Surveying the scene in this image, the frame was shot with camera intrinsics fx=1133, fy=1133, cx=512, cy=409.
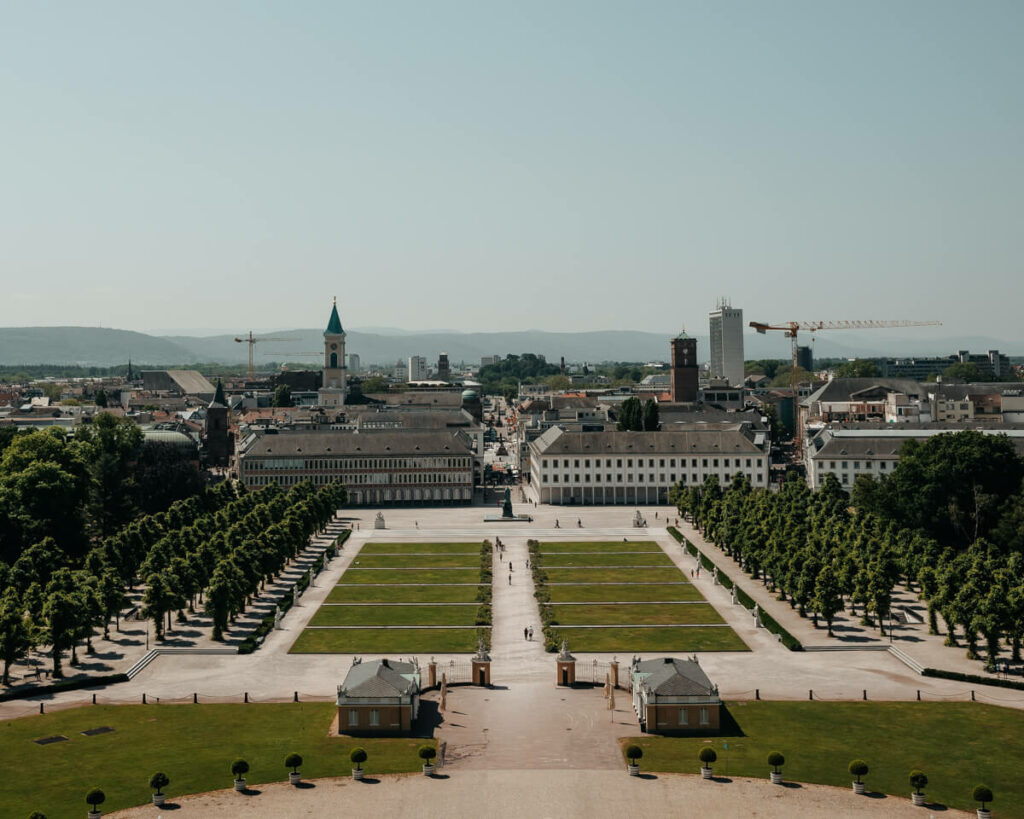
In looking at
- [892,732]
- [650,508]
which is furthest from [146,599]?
[650,508]

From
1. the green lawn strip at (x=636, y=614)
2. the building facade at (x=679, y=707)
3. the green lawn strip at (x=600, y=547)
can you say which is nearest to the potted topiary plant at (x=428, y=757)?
the building facade at (x=679, y=707)

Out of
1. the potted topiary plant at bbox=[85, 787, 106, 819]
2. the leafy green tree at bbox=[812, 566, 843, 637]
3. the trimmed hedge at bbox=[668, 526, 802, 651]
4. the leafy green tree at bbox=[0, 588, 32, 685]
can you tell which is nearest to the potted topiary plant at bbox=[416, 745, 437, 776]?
the potted topiary plant at bbox=[85, 787, 106, 819]

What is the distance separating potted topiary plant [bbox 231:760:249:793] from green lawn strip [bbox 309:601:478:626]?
130 feet

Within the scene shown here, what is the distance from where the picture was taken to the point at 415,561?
450 feet

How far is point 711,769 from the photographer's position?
64875 mm

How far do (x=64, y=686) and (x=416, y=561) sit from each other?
58.3 meters

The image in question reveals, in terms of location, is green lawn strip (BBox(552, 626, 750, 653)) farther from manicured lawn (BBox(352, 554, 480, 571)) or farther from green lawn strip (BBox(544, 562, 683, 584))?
manicured lawn (BBox(352, 554, 480, 571))

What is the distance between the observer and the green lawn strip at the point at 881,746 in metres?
63.9

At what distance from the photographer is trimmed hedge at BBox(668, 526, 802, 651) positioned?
95.4 metres

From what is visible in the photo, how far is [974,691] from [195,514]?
100215 mm

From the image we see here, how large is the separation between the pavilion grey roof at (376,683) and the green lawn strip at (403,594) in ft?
118

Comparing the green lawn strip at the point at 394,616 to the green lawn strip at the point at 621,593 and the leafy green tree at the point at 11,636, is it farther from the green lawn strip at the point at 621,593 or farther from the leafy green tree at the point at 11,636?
the leafy green tree at the point at 11,636

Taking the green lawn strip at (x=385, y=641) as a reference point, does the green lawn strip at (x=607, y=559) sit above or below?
above

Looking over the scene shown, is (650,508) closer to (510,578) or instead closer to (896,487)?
(896,487)
